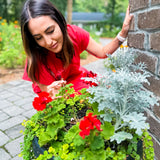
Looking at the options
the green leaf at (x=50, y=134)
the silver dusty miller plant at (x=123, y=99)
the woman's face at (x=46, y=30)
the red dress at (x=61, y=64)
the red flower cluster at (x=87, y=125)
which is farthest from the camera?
the red dress at (x=61, y=64)

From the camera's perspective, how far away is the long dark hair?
136cm

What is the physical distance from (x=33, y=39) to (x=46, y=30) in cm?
27

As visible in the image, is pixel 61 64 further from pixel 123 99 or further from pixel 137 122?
pixel 137 122

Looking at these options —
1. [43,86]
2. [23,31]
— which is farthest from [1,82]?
[23,31]

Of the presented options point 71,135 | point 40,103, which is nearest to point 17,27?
point 40,103

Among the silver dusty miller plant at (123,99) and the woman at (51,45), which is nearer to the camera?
the silver dusty miller plant at (123,99)

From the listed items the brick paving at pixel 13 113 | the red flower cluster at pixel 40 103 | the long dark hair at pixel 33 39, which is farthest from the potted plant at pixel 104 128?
the brick paving at pixel 13 113

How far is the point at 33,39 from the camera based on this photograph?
1.54 m

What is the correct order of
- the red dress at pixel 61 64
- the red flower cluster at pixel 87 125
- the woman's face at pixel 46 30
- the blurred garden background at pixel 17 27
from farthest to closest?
the blurred garden background at pixel 17 27 → the red dress at pixel 61 64 → the woman's face at pixel 46 30 → the red flower cluster at pixel 87 125

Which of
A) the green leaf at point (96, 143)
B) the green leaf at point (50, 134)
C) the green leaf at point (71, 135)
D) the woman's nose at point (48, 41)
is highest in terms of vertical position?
the woman's nose at point (48, 41)

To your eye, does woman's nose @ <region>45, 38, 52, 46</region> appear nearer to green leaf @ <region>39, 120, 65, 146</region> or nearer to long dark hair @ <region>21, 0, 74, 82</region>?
long dark hair @ <region>21, 0, 74, 82</region>

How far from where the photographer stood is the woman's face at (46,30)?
1311mm

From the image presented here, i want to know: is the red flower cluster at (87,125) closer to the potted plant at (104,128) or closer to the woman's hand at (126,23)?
the potted plant at (104,128)

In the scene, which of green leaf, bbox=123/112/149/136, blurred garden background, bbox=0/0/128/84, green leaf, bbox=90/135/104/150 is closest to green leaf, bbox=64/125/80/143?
green leaf, bbox=90/135/104/150
